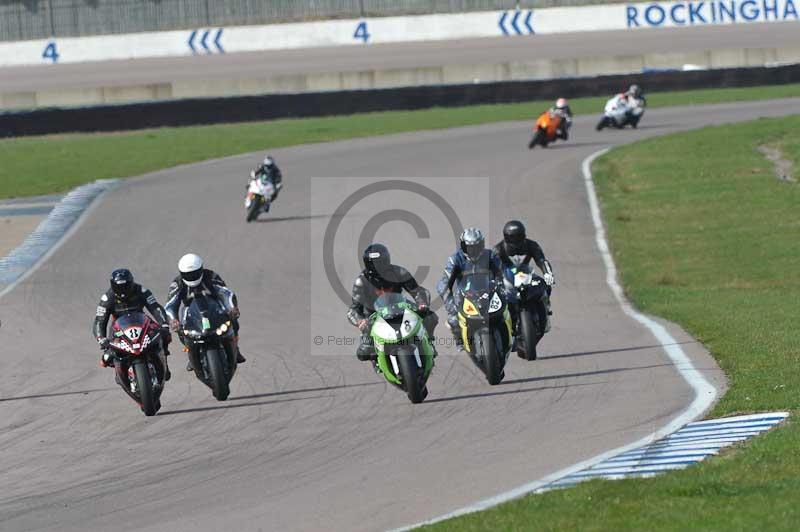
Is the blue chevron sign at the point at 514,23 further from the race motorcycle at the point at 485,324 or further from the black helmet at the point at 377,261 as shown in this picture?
the black helmet at the point at 377,261

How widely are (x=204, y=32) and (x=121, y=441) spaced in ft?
163

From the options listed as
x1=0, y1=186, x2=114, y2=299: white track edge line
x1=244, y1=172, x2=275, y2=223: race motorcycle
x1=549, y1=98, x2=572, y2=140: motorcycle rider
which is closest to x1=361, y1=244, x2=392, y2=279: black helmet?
x1=0, y1=186, x2=114, y2=299: white track edge line

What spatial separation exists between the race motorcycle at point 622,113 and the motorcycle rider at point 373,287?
28974mm

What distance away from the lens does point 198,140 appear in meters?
43.2

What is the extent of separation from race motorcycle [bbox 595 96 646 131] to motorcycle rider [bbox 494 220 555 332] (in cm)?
2632

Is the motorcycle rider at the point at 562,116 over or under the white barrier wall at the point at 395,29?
under

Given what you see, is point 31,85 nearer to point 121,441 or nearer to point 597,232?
point 597,232

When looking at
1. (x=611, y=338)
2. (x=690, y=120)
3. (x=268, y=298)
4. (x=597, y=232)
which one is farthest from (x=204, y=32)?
(x=611, y=338)

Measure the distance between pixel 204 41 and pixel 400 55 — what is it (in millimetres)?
8524

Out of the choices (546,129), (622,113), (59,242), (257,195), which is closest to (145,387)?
(59,242)

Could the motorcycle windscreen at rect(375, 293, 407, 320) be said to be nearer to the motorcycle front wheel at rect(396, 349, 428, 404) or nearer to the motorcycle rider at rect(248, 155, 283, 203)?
the motorcycle front wheel at rect(396, 349, 428, 404)

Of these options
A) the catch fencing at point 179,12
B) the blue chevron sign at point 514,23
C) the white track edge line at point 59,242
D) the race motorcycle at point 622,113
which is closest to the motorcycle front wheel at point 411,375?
the white track edge line at point 59,242

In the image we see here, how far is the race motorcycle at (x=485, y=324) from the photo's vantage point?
46.7 feet

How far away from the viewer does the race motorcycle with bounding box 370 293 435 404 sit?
13.3 metres
